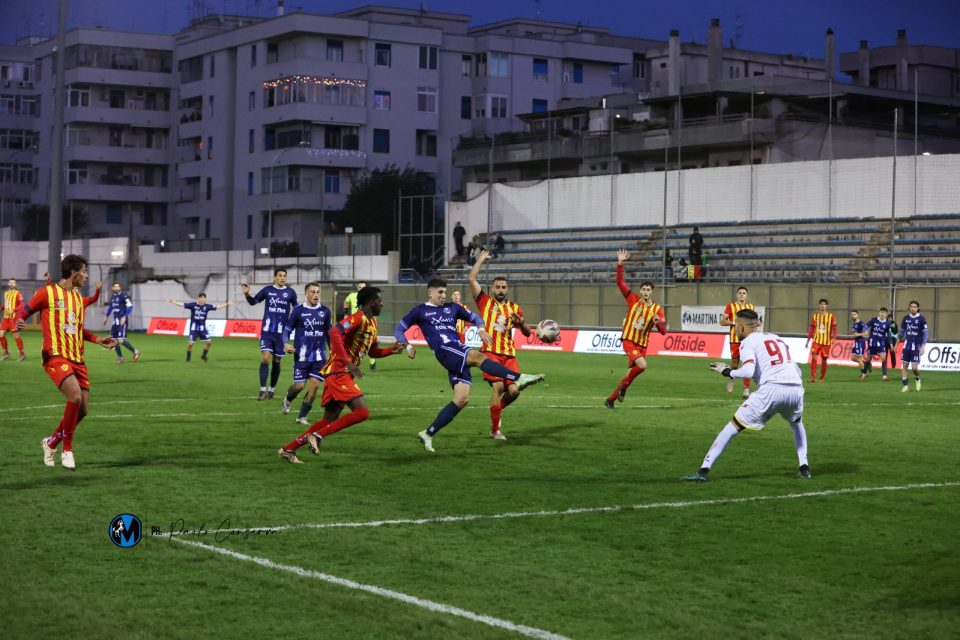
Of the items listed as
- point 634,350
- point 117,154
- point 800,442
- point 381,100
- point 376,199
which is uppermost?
point 381,100

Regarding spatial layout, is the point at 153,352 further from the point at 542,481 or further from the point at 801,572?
the point at 801,572

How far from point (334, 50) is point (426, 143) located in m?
11.0

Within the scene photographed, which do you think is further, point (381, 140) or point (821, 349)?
point (381, 140)

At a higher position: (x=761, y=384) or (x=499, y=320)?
(x=499, y=320)

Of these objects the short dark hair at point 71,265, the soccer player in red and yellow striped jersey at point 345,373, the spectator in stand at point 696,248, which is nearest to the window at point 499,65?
the spectator in stand at point 696,248

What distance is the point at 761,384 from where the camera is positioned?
13977 mm

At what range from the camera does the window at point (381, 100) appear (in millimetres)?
97875

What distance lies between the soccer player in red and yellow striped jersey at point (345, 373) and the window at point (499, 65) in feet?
300

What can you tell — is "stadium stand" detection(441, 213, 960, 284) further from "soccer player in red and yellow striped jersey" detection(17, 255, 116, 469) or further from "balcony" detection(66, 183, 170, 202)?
"balcony" detection(66, 183, 170, 202)

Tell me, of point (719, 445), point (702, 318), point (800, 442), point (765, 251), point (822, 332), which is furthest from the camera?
point (765, 251)

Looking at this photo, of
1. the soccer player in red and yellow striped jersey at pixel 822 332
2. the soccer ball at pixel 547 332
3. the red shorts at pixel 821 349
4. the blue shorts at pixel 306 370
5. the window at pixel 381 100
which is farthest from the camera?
the window at pixel 381 100

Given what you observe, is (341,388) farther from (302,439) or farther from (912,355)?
(912,355)

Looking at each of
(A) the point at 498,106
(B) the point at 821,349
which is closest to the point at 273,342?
(B) the point at 821,349

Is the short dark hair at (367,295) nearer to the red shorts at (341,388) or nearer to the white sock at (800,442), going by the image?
the red shorts at (341,388)
